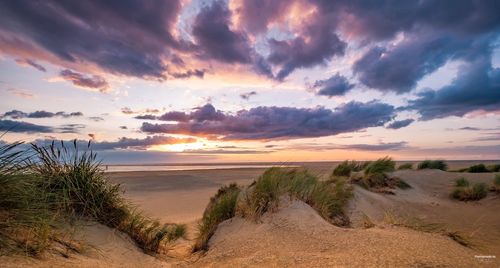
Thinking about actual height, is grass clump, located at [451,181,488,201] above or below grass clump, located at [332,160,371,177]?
below

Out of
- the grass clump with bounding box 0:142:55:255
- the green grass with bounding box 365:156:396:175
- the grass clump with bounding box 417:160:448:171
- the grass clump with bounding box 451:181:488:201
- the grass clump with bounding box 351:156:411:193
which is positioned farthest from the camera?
the grass clump with bounding box 417:160:448:171

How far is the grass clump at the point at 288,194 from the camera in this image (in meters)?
5.07

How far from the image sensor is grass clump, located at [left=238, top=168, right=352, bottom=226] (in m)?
5.07

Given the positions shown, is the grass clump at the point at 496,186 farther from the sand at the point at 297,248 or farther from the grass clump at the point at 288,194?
the grass clump at the point at 288,194

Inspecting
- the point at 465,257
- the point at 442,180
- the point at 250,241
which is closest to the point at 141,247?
the point at 250,241

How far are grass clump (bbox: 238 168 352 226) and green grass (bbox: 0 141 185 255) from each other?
51.3 inches

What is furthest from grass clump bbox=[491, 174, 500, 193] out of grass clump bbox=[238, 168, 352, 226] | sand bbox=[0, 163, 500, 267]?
grass clump bbox=[238, 168, 352, 226]

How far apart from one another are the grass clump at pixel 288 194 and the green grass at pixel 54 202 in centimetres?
130

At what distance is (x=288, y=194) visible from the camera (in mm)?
5434

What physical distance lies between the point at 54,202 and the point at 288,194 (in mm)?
3149

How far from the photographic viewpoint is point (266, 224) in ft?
15.1

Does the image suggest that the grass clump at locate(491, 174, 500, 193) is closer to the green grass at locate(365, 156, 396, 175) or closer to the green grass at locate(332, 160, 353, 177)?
the green grass at locate(365, 156, 396, 175)

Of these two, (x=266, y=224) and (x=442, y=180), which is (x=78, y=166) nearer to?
(x=266, y=224)

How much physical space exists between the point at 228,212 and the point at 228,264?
1.72 m
